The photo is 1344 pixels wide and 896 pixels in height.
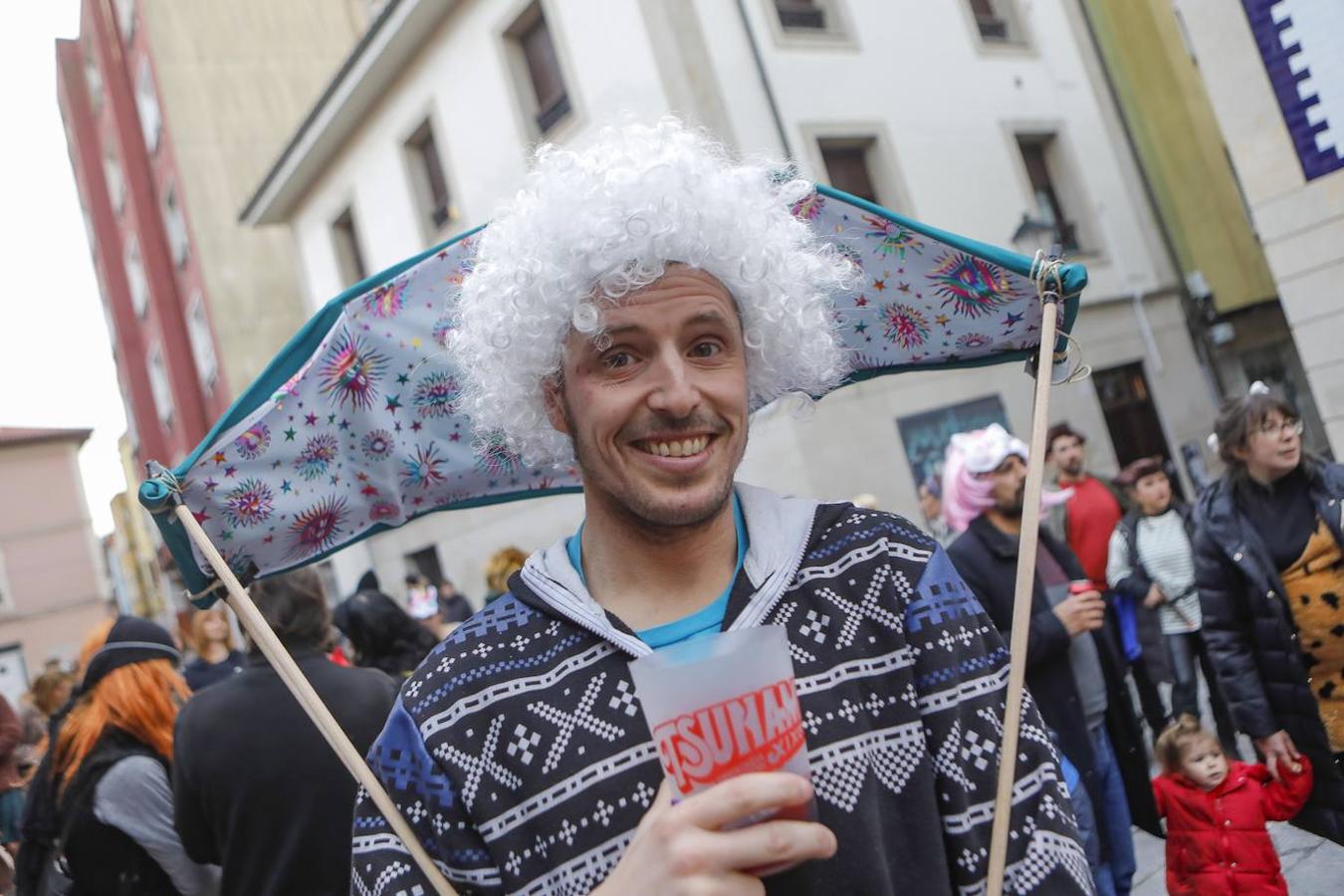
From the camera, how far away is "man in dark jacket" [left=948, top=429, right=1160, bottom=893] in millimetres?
3955

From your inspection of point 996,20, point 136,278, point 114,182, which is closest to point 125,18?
point 114,182

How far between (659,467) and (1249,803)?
309cm

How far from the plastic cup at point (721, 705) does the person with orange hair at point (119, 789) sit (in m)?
2.67

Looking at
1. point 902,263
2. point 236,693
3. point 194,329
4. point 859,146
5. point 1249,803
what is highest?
point 194,329

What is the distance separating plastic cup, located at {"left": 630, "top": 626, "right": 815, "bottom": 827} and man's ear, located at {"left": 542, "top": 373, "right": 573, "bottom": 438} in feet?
2.52

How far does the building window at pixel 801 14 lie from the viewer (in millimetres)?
12750

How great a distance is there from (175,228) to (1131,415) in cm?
1814

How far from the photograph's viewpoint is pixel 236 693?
3076mm

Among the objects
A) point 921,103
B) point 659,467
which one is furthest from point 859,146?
point 659,467

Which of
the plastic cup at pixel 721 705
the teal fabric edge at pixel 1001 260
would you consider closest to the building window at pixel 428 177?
the teal fabric edge at pixel 1001 260

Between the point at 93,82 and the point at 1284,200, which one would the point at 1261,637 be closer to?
the point at 1284,200

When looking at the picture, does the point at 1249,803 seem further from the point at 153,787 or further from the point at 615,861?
the point at 153,787

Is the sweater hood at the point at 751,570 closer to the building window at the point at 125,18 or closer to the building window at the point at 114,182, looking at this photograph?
the building window at the point at 125,18

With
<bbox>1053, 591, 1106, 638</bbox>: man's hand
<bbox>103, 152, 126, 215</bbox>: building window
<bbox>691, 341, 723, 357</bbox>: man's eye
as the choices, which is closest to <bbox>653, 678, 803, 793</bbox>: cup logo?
<bbox>691, 341, 723, 357</bbox>: man's eye
